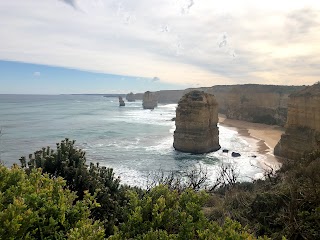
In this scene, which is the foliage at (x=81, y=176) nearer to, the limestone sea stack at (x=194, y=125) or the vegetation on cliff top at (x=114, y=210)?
the vegetation on cliff top at (x=114, y=210)

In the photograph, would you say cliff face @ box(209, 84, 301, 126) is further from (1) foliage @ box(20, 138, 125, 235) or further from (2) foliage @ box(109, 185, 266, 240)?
(2) foliage @ box(109, 185, 266, 240)

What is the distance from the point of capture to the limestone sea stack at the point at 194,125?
137 ft

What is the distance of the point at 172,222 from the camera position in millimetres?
4930

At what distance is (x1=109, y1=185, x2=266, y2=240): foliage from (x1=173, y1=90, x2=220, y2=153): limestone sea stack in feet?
120

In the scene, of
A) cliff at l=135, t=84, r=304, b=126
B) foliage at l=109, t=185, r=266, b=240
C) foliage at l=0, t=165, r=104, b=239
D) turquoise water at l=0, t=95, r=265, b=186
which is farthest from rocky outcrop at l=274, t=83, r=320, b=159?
cliff at l=135, t=84, r=304, b=126

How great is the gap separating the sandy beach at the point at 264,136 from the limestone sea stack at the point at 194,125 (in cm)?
862

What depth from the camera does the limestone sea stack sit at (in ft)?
137

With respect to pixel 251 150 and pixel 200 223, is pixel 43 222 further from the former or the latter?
pixel 251 150

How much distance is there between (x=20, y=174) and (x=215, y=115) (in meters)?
42.1

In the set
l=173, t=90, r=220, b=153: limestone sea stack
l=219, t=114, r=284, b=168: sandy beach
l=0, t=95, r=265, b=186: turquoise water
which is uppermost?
l=173, t=90, r=220, b=153: limestone sea stack

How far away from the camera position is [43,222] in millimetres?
4062

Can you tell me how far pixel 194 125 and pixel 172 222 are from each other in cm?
3742

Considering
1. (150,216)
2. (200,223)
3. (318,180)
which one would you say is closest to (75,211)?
(150,216)

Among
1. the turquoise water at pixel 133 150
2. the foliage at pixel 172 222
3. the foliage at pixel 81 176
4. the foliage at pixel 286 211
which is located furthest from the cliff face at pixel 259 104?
the foliage at pixel 172 222
